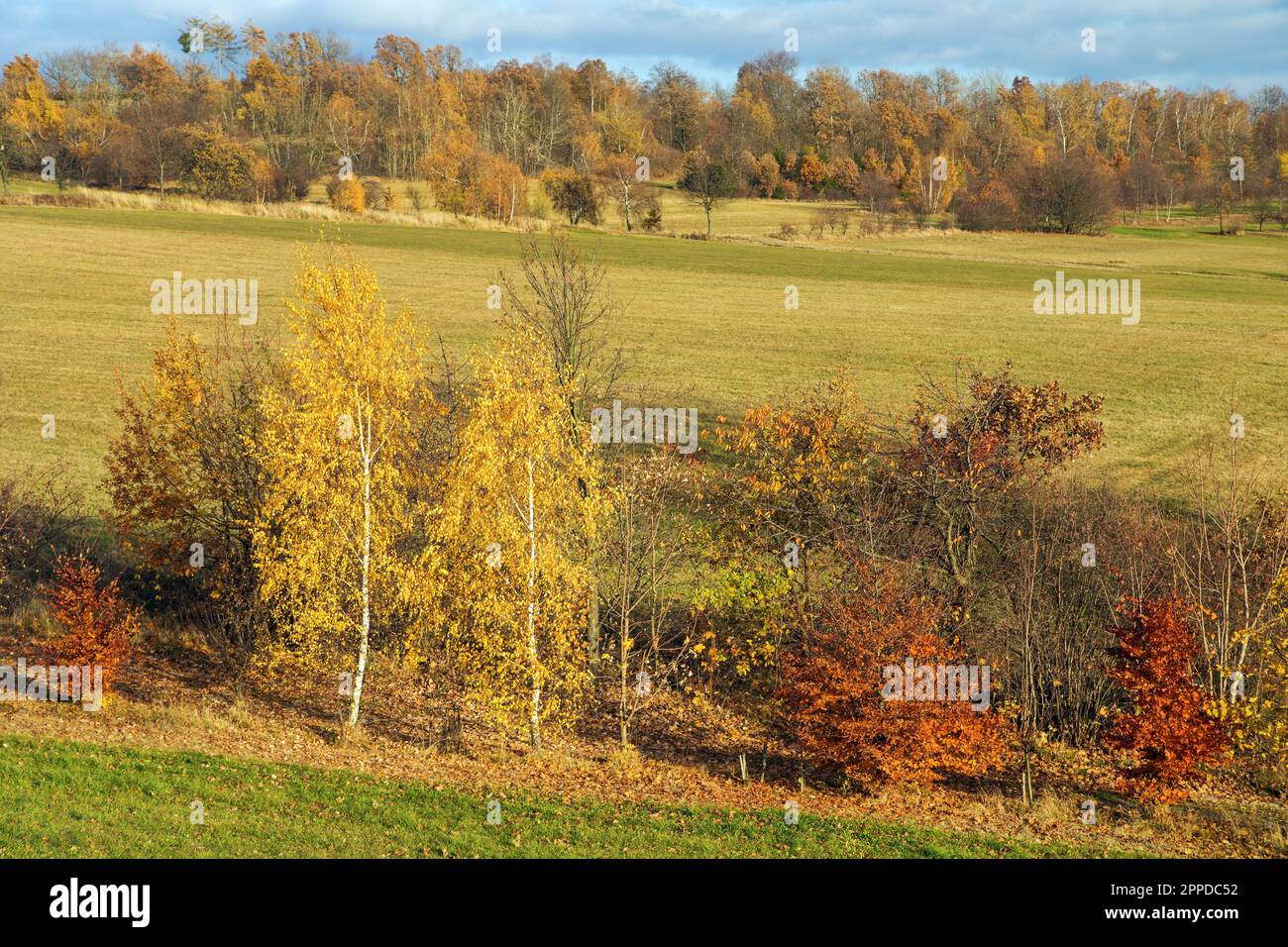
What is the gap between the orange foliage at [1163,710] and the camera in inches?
809

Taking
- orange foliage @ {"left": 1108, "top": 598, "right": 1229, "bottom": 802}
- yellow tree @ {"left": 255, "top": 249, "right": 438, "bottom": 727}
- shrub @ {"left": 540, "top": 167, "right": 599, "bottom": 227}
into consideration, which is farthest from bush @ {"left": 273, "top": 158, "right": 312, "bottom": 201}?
orange foliage @ {"left": 1108, "top": 598, "right": 1229, "bottom": 802}

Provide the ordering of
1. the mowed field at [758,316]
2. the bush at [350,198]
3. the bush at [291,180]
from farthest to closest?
the bush at [291,180], the bush at [350,198], the mowed field at [758,316]

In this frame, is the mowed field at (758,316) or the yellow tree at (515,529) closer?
the yellow tree at (515,529)

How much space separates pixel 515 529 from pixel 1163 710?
12.3m

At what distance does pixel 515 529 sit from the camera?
2252 centimetres

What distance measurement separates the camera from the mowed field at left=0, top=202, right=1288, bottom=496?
152 feet

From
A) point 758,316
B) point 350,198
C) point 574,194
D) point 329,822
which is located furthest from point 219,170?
point 329,822

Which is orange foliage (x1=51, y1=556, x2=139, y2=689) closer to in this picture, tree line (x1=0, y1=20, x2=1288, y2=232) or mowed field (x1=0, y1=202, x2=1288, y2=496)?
mowed field (x1=0, y1=202, x2=1288, y2=496)

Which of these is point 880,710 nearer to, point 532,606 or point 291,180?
point 532,606

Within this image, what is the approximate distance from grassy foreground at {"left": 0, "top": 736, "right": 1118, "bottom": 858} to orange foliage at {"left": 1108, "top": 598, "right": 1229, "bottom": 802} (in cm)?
292

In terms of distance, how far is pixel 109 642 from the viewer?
24188 mm

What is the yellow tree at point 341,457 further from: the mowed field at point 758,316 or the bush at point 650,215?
the bush at point 650,215

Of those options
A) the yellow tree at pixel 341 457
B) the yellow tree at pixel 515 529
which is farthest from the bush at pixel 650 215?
the yellow tree at pixel 515 529

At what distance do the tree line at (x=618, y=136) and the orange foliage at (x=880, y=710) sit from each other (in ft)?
303
